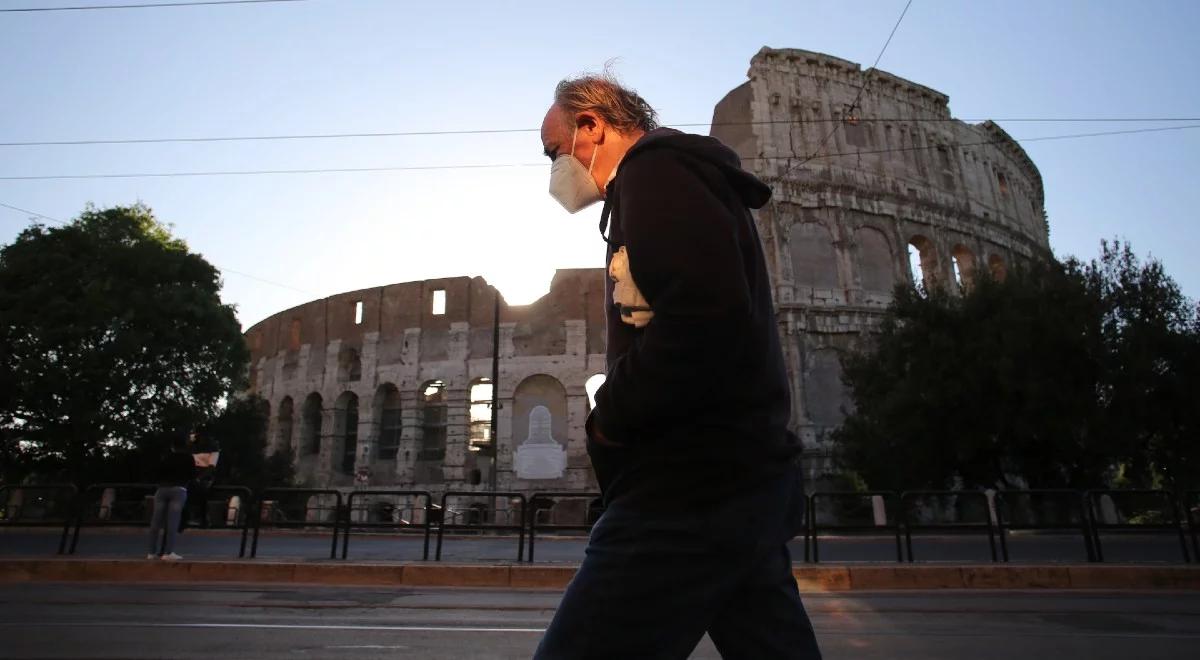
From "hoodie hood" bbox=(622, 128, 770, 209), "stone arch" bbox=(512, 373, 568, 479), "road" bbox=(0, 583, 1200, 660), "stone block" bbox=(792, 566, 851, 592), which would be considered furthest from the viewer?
"stone arch" bbox=(512, 373, 568, 479)

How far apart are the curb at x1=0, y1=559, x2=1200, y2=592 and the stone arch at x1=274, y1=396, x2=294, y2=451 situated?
29024mm

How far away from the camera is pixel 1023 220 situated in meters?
40.0

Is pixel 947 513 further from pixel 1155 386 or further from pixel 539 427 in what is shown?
pixel 539 427

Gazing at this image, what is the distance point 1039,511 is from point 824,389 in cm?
1940

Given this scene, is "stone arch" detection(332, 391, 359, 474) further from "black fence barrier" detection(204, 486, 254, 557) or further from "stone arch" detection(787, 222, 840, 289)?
"stone arch" detection(787, 222, 840, 289)

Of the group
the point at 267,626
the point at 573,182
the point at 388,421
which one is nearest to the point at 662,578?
the point at 573,182

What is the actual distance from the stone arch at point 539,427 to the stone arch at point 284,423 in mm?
13574

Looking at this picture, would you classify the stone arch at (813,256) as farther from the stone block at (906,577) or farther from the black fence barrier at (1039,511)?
the stone block at (906,577)

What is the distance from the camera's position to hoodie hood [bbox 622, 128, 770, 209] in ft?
4.30

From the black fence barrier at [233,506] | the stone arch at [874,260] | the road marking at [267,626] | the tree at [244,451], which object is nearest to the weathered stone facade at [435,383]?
the tree at [244,451]

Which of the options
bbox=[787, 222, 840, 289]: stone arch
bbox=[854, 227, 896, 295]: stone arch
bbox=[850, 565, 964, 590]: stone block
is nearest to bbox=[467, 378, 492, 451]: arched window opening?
bbox=[787, 222, 840, 289]: stone arch

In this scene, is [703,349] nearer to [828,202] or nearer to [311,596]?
[311,596]

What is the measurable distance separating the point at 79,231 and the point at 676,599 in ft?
98.9

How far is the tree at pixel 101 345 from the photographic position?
21672mm
